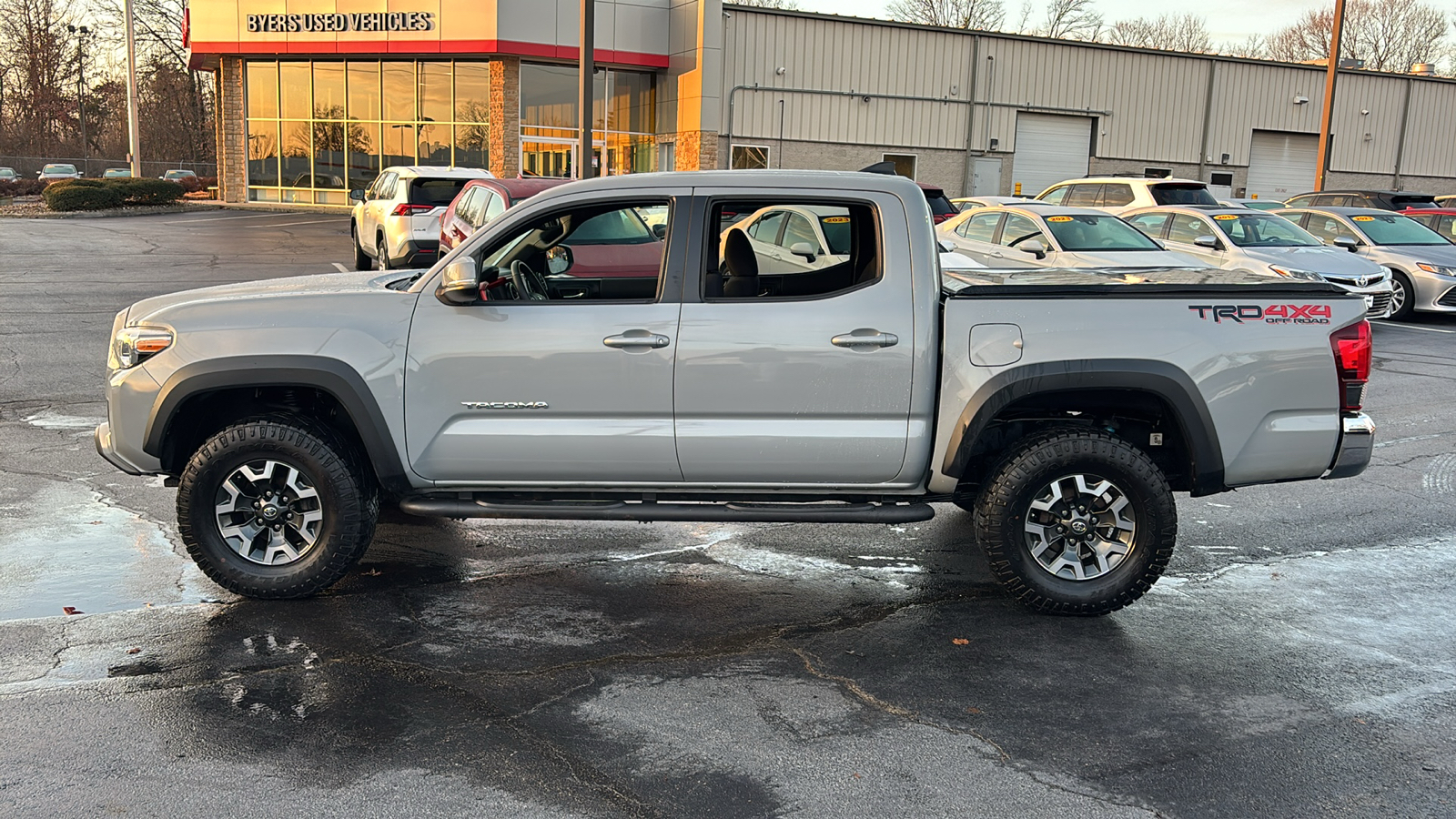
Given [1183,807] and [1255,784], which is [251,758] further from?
[1255,784]

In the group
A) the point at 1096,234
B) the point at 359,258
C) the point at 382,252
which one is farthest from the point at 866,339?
the point at 359,258

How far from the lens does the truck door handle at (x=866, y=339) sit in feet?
16.4

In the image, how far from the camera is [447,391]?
16.8 feet

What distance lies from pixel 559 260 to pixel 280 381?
1838mm

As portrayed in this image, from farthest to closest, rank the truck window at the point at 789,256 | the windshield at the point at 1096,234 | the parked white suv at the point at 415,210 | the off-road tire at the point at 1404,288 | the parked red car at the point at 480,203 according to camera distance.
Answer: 1. the off-road tire at the point at 1404,288
2. the parked white suv at the point at 415,210
3. the windshield at the point at 1096,234
4. the parked red car at the point at 480,203
5. the truck window at the point at 789,256

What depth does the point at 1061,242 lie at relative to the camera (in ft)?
46.9

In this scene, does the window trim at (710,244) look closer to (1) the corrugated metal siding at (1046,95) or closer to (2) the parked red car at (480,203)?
(2) the parked red car at (480,203)

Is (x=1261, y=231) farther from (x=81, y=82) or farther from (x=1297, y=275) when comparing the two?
(x=81, y=82)

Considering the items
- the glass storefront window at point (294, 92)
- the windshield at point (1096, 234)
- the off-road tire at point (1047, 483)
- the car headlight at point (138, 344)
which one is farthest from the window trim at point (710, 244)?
the glass storefront window at point (294, 92)

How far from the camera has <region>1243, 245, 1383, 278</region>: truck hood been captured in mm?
14938

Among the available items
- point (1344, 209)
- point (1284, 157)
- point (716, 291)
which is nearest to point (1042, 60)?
point (1284, 157)

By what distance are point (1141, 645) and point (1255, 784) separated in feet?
4.07

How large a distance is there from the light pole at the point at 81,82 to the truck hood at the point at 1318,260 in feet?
215

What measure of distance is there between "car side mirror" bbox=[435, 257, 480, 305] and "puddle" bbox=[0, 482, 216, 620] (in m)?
1.80
